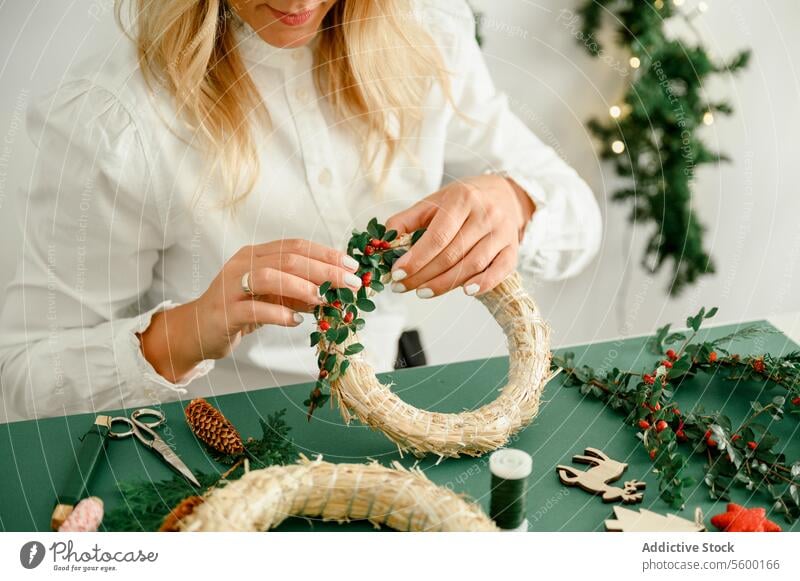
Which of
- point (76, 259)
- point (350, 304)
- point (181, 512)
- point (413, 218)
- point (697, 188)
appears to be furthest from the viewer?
point (697, 188)

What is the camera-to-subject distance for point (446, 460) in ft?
2.65

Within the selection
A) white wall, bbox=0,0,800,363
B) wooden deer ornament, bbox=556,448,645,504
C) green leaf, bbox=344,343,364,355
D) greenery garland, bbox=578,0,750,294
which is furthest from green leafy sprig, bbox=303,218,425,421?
greenery garland, bbox=578,0,750,294

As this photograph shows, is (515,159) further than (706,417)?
Yes

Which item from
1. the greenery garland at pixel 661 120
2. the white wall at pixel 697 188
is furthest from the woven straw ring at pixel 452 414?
the greenery garland at pixel 661 120

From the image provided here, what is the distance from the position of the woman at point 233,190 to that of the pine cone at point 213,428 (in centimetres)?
8

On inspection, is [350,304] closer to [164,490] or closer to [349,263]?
[349,263]

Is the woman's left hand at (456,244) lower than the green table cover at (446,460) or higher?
higher

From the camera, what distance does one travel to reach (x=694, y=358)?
95 cm

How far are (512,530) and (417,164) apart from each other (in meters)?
0.61

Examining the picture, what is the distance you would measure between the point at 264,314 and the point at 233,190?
31 cm

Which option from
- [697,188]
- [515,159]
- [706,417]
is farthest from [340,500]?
[697,188]

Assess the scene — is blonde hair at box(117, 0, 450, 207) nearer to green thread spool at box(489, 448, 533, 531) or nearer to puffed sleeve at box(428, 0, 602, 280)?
puffed sleeve at box(428, 0, 602, 280)

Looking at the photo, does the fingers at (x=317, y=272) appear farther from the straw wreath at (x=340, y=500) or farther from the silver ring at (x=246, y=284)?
the straw wreath at (x=340, y=500)

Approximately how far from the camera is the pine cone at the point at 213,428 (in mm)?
805
